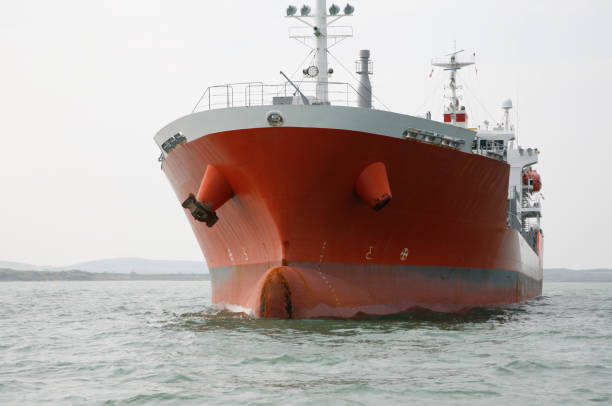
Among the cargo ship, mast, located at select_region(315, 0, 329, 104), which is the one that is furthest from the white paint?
mast, located at select_region(315, 0, 329, 104)

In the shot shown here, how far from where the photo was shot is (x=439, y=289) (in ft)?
61.8

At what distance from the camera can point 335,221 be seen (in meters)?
16.3

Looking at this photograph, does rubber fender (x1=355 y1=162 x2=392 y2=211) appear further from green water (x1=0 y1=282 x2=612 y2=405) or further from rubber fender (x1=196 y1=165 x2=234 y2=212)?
rubber fender (x1=196 y1=165 x2=234 y2=212)

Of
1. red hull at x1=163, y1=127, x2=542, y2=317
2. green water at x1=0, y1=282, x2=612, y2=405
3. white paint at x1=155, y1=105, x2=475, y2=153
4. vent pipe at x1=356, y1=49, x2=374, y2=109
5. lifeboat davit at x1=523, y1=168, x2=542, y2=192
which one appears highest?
Answer: vent pipe at x1=356, y1=49, x2=374, y2=109

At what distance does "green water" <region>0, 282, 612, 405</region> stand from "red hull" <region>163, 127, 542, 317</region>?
1.03 meters

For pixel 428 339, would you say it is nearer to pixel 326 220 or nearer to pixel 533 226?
pixel 326 220

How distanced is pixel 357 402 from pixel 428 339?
5.08m

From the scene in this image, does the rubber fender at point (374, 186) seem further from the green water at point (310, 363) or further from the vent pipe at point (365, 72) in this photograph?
the vent pipe at point (365, 72)

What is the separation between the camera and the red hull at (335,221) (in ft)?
52.1

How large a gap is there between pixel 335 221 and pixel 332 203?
1.40ft

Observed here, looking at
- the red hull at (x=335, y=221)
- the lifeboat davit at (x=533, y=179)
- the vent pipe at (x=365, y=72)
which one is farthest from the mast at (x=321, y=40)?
the lifeboat davit at (x=533, y=179)

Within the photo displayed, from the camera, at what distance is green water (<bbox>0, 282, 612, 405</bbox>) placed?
29.1 ft

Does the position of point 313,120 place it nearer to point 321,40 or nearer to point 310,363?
point 321,40

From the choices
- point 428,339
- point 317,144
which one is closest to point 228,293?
point 317,144
